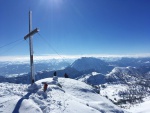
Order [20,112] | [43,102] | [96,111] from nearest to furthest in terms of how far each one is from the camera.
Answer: [20,112] < [43,102] < [96,111]

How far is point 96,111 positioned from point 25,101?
1002 centimetres

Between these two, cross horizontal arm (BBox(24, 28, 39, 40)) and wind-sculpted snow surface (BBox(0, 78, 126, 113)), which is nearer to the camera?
wind-sculpted snow surface (BBox(0, 78, 126, 113))

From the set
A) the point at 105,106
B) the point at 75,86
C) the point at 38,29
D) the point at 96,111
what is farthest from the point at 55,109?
the point at 75,86

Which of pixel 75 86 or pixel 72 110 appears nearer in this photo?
pixel 72 110

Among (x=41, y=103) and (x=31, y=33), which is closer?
(x=41, y=103)

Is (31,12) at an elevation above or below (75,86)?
above

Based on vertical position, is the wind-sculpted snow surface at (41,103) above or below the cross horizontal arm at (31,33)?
below

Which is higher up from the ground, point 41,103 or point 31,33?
point 31,33

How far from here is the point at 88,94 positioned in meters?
35.9

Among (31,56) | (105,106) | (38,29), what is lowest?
(105,106)

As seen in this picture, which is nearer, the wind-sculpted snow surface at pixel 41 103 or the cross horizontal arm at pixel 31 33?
the wind-sculpted snow surface at pixel 41 103

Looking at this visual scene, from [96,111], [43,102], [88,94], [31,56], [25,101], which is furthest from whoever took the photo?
[88,94]

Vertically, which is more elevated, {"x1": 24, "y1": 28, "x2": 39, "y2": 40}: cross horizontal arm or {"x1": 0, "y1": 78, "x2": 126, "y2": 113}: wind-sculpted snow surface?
{"x1": 24, "y1": 28, "x2": 39, "y2": 40}: cross horizontal arm

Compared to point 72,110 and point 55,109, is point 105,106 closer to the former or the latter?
point 72,110
